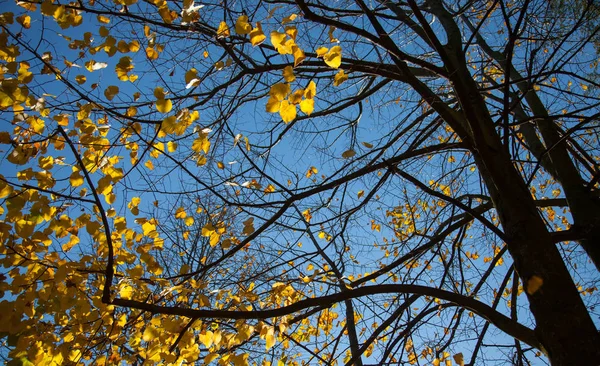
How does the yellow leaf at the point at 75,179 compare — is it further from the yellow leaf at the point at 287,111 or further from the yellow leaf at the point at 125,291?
the yellow leaf at the point at 287,111

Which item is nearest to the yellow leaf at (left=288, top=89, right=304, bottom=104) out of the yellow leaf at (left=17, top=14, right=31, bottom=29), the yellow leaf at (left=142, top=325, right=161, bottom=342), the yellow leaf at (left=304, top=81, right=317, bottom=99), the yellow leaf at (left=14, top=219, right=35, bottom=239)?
the yellow leaf at (left=304, top=81, right=317, bottom=99)

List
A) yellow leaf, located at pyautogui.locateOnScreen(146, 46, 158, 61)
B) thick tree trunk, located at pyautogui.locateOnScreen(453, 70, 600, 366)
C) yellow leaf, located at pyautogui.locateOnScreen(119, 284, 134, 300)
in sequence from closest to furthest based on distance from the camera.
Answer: thick tree trunk, located at pyautogui.locateOnScreen(453, 70, 600, 366)
yellow leaf, located at pyautogui.locateOnScreen(119, 284, 134, 300)
yellow leaf, located at pyautogui.locateOnScreen(146, 46, 158, 61)

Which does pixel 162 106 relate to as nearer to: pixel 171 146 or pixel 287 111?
pixel 171 146

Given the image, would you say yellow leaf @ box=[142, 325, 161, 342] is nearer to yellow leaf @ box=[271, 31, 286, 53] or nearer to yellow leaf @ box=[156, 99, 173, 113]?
yellow leaf @ box=[156, 99, 173, 113]

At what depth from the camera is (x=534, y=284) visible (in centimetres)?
185

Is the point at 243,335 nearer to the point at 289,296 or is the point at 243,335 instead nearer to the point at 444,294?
the point at 289,296

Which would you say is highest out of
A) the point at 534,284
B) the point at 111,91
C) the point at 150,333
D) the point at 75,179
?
the point at 111,91

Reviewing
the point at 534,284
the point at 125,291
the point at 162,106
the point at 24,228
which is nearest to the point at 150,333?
the point at 125,291

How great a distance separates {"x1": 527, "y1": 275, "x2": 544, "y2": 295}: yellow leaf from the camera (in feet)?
6.02

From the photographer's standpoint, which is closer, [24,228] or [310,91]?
[310,91]

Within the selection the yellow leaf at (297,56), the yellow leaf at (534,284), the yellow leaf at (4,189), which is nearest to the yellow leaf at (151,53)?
the yellow leaf at (4,189)

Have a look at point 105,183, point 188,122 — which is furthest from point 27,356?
point 188,122

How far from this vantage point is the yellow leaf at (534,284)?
1.83 meters

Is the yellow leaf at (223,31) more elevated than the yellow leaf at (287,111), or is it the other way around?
the yellow leaf at (223,31)
